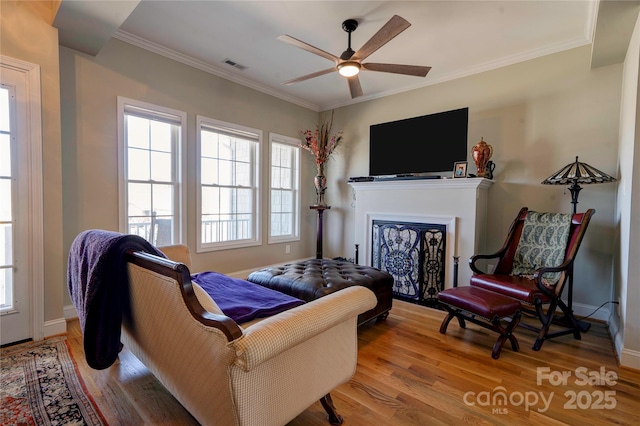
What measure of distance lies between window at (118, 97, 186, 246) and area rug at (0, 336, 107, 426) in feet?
4.14

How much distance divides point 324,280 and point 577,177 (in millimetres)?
2464

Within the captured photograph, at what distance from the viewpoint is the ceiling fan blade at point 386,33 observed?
2010 millimetres

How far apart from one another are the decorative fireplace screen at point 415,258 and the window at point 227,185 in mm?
1927

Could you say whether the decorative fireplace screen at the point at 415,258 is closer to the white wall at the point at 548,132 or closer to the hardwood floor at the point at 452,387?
the white wall at the point at 548,132

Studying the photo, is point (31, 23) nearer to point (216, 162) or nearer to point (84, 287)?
point (216, 162)

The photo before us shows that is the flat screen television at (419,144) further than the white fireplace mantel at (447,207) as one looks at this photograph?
Yes

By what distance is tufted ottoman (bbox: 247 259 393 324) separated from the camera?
8.02 ft

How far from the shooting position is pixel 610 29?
2350 mm

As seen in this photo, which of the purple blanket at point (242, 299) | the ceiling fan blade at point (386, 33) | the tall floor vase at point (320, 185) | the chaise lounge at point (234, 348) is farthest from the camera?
the tall floor vase at point (320, 185)

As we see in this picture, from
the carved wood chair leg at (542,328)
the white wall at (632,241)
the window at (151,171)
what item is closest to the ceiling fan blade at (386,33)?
the white wall at (632,241)

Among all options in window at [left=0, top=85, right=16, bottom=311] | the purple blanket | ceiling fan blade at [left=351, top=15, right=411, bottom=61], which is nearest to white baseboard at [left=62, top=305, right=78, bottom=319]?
window at [left=0, top=85, right=16, bottom=311]

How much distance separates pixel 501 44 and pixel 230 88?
10.6 ft

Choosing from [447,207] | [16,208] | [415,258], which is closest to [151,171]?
[16,208]

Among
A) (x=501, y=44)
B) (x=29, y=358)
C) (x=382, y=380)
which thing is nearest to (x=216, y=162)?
(x=29, y=358)
